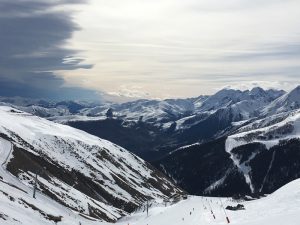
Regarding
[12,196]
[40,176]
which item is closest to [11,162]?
[40,176]

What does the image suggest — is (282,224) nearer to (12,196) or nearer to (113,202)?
(12,196)

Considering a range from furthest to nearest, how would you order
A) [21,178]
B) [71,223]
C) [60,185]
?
[60,185] → [21,178] → [71,223]

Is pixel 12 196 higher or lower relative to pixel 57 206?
higher

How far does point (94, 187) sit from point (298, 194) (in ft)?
503

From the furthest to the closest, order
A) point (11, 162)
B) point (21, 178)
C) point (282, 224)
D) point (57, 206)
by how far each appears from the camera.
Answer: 1. point (11, 162)
2. point (21, 178)
3. point (57, 206)
4. point (282, 224)

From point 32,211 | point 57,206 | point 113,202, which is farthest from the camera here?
point 113,202

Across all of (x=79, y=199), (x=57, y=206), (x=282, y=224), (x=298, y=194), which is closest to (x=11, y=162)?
(x=79, y=199)

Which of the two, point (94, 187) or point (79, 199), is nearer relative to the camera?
point (79, 199)

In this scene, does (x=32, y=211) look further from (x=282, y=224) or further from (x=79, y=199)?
(x=79, y=199)

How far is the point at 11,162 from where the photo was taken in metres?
130

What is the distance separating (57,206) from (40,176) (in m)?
41.0

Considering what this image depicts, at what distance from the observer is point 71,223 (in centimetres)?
7956

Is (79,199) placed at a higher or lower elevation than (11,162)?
lower

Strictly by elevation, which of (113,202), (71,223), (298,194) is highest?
(298,194)
